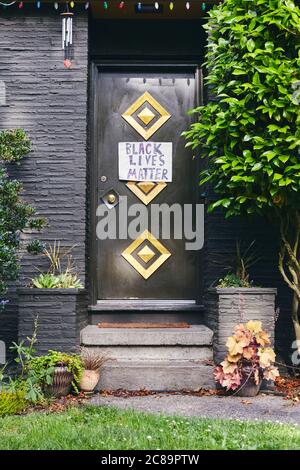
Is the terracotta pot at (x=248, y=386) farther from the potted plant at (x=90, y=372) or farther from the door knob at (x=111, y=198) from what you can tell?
the door knob at (x=111, y=198)

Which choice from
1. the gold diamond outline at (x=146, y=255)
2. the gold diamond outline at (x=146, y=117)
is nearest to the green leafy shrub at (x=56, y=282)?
the gold diamond outline at (x=146, y=255)

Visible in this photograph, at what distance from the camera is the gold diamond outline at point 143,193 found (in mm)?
7246

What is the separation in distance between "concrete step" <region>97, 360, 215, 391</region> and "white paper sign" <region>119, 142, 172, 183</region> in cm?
226

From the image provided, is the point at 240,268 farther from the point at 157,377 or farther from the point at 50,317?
the point at 50,317

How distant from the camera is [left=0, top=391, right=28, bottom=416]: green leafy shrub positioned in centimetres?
509

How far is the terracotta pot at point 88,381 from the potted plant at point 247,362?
43.8 inches

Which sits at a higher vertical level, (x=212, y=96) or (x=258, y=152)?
(x=212, y=96)

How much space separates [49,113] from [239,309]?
286 cm

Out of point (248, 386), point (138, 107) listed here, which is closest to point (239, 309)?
point (248, 386)

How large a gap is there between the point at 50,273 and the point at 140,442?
2.93 m

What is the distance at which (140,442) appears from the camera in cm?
396

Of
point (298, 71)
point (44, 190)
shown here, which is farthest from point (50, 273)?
point (298, 71)
